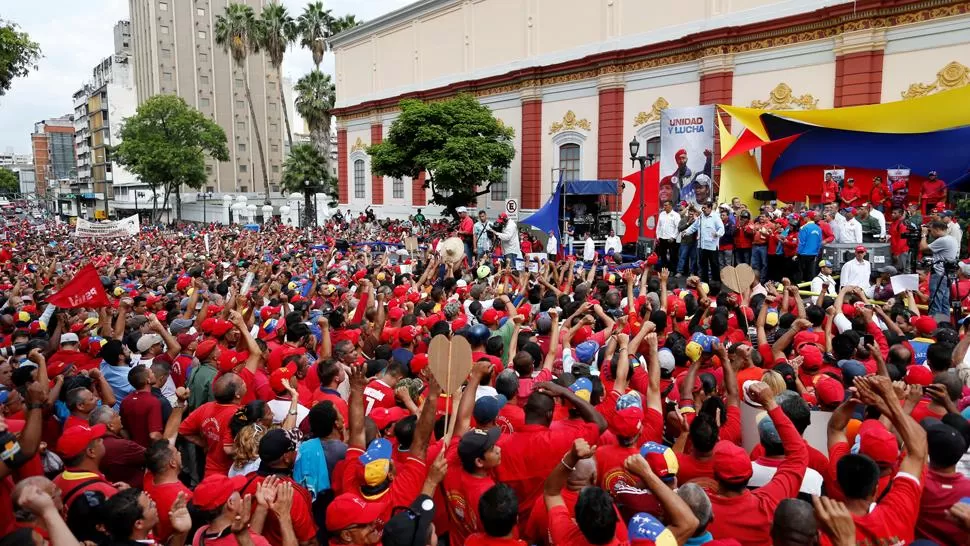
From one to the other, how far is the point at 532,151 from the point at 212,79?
60134 mm

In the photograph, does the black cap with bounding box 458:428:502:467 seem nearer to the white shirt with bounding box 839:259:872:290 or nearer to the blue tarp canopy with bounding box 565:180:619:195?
the white shirt with bounding box 839:259:872:290

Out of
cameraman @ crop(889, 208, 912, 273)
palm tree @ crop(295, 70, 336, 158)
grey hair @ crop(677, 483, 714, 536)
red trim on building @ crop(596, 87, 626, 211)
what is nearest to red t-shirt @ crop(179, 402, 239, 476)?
grey hair @ crop(677, 483, 714, 536)

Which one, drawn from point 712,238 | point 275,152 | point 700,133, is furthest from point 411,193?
point 275,152

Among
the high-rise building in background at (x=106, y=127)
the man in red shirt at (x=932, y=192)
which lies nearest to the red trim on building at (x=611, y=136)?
the man in red shirt at (x=932, y=192)

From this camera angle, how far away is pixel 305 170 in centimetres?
4478

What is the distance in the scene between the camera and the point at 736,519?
3.16 metres

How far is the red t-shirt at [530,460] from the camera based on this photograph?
12.4ft

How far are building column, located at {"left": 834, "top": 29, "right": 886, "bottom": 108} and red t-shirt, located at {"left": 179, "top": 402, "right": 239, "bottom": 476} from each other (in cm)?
1963

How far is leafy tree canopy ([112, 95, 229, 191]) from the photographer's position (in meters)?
51.0

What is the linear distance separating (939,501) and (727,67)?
20.6 meters

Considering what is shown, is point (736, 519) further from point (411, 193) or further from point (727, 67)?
point (411, 193)

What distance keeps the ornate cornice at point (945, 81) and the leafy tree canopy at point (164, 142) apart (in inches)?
1992

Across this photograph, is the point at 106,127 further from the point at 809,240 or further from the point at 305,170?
the point at 809,240

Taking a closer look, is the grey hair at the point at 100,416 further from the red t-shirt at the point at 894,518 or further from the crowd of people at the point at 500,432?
the red t-shirt at the point at 894,518
